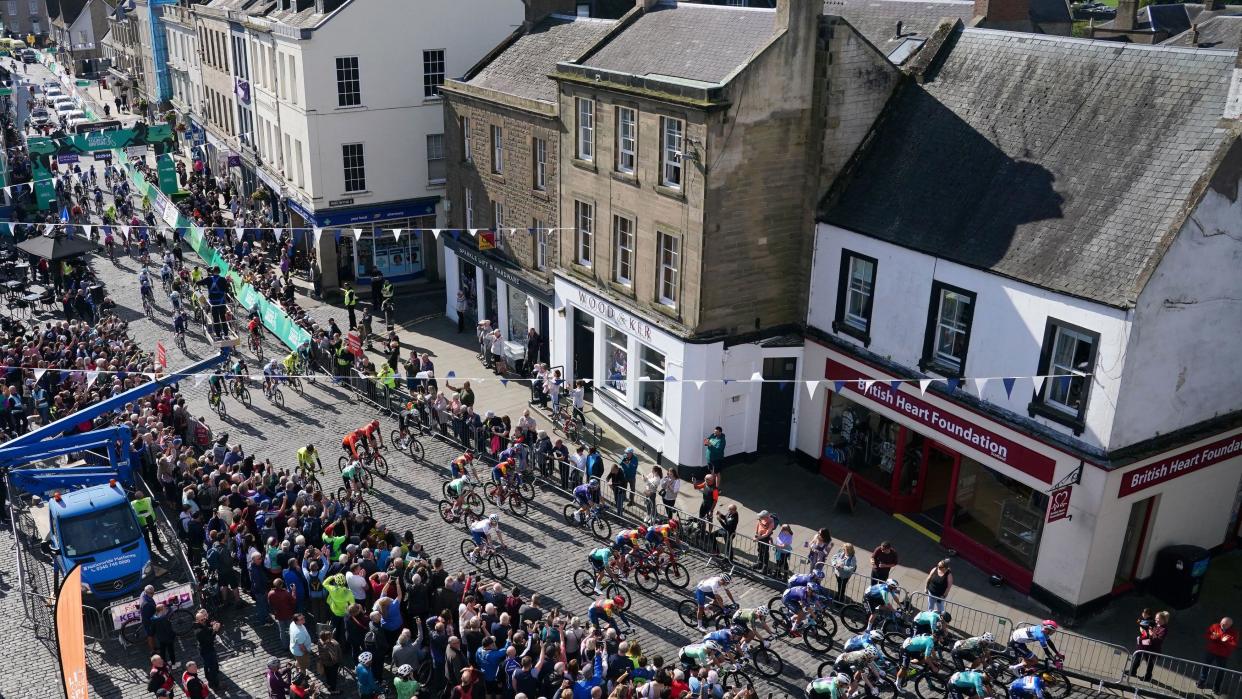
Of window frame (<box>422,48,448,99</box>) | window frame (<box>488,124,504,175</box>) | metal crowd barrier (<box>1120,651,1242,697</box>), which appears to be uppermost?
window frame (<box>422,48,448,99</box>)

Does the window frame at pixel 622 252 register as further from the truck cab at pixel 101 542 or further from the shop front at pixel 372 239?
the shop front at pixel 372 239

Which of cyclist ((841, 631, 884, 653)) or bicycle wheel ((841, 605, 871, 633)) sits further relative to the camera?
bicycle wheel ((841, 605, 871, 633))

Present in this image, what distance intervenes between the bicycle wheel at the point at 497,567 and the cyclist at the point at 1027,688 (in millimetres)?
10406

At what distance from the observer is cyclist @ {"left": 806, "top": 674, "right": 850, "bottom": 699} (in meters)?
16.1

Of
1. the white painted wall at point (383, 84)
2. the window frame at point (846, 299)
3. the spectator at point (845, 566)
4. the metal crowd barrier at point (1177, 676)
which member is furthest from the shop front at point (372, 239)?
the metal crowd barrier at point (1177, 676)

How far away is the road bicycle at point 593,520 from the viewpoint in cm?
2342

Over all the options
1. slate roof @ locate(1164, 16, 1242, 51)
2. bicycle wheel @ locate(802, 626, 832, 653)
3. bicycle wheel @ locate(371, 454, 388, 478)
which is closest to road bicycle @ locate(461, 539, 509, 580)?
bicycle wheel @ locate(371, 454, 388, 478)

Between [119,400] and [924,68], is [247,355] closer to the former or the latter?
[119,400]

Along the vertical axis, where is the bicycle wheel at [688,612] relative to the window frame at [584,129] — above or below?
below

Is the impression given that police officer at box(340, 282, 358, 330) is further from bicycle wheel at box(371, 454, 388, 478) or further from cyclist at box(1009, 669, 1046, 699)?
cyclist at box(1009, 669, 1046, 699)

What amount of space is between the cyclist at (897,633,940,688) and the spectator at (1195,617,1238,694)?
4917 mm

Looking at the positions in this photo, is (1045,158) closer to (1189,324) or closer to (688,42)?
(1189,324)

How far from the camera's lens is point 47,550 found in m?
22.4

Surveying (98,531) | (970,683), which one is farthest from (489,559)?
(970,683)
